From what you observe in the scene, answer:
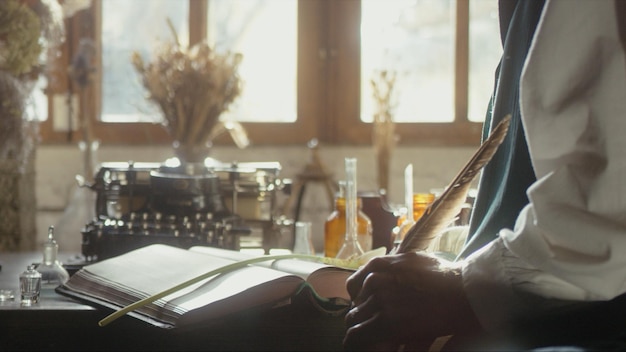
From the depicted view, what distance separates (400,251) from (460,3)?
3.27m

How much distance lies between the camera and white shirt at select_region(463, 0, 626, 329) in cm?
91

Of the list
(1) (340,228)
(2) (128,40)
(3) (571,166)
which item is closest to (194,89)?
(1) (340,228)

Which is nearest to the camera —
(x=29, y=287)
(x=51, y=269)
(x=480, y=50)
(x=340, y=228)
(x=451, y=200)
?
(x=451, y=200)

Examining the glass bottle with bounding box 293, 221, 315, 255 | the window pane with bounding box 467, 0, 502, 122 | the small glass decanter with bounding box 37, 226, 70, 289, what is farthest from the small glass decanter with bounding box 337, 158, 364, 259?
the window pane with bounding box 467, 0, 502, 122

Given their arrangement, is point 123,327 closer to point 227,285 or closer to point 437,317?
point 227,285

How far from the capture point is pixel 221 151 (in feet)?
14.0

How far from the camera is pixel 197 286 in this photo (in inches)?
50.6

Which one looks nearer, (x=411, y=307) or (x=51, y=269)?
(x=411, y=307)

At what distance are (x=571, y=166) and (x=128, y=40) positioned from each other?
141 inches

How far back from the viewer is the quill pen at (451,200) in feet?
3.23

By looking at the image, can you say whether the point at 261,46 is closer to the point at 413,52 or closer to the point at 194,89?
the point at 413,52

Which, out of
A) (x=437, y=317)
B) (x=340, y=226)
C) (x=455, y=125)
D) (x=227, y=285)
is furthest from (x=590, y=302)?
(x=455, y=125)

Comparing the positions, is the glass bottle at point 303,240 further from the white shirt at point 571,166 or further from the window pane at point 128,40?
the window pane at point 128,40

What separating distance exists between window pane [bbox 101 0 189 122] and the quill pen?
10.8ft
